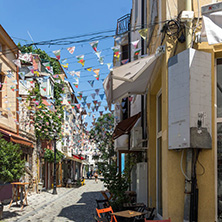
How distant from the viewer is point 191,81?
6473 mm

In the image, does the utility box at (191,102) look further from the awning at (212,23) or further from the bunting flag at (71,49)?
the bunting flag at (71,49)

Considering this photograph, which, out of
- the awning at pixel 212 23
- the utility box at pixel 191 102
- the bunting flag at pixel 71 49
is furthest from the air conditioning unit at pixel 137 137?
the awning at pixel 212 23

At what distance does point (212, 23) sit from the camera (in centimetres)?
588

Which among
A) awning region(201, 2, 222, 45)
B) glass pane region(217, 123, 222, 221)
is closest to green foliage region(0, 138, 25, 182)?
glass pane region(217, 123, 222, 221)

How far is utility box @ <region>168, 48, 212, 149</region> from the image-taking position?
21.0 ft

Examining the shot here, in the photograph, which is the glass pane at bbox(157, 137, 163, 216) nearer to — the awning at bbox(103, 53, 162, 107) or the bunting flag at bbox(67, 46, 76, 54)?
the awning at bbox(103, 53, 162, 107)

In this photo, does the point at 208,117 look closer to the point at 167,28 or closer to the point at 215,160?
the point at 215,160

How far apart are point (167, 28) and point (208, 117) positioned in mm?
1986

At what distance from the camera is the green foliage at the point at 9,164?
11.8 m

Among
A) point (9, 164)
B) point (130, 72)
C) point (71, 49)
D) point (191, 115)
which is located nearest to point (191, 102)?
point (191, 115)

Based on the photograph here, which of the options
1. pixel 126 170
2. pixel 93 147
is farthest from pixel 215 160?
pixel 93 147

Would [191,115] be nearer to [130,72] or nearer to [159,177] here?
[130,72]

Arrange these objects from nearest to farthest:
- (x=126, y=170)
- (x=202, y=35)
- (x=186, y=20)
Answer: (x=202, y=35)
(x=186, y=20)
(x=126, y=170)

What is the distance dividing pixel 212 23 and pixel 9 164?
8.69 m
